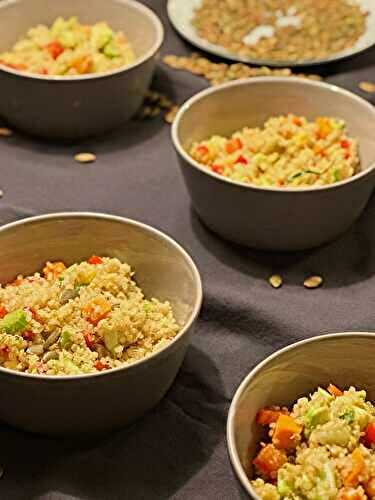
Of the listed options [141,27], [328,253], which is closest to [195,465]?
[328,253]

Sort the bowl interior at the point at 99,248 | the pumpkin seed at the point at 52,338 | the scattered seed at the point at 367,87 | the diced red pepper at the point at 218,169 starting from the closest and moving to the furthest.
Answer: the pumpkin seed at the point at 52,338 → the bowl interior at the point at 99,248 → the diced red pepper at the point at 218,169 → the scattered seed at the point at 367,87

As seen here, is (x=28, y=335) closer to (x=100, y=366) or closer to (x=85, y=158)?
(x=100, y=366)

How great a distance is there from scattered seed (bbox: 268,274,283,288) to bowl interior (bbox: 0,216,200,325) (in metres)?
0.22

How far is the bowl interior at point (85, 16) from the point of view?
6.80 ft

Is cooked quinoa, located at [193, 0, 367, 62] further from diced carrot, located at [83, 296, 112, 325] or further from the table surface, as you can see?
diced carrot, located at [83, 296, 112, 325]

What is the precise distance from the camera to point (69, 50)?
200 cm

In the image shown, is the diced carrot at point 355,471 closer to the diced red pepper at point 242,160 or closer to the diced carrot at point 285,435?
the diced carrot at point 285,435

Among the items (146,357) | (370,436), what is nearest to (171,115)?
(146,357)

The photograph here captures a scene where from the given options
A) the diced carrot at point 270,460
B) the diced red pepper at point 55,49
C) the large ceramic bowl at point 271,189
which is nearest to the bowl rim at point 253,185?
the large ceramic bowl at point 271,189

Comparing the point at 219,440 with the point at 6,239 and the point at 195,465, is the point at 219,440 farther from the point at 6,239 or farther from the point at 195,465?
the point at 6,239

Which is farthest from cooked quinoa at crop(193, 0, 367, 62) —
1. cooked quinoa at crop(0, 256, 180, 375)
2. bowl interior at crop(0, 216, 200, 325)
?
cooked quinoa at crop(0, 256, 180, 375)

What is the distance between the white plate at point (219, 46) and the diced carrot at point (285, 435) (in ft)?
3.64

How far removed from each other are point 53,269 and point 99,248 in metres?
0.08

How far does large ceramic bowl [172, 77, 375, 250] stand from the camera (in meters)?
1.56
